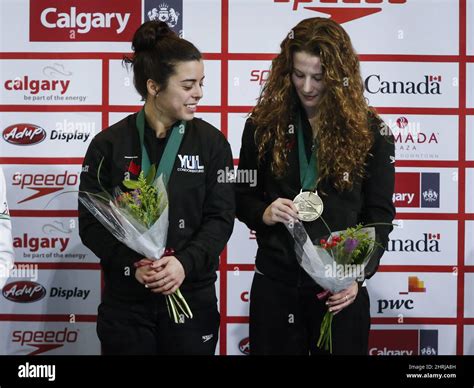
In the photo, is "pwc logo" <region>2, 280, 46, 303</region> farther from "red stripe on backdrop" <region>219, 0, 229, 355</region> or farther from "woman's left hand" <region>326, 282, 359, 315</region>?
"woman's left hand" <region>326, 282, 359, 315</region>

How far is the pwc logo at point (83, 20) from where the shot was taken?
121 inches

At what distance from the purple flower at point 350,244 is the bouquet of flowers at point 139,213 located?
57 cm

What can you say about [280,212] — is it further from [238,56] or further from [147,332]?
[238,56]

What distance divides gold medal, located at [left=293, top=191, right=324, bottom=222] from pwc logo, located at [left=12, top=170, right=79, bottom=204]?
1287 millimetres

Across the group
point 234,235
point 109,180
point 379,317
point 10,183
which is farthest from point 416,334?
point 10,183

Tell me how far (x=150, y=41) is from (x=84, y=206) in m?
0.59

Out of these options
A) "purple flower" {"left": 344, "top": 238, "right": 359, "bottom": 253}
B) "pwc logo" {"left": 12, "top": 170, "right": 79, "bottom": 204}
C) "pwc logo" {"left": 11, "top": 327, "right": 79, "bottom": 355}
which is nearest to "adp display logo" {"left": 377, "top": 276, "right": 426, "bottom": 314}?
"purple flower" {"left": 344, "top": 238, "right": 359, "bottom": 253}

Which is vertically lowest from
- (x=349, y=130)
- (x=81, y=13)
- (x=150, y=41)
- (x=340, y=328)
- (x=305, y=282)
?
(x=340, y=328)

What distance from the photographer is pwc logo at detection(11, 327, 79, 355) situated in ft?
10.5

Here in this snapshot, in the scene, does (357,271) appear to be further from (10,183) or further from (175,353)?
(10,183)

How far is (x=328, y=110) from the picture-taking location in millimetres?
2303

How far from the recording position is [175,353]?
2.27 metres

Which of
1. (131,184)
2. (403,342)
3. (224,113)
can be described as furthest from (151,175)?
(403,342)

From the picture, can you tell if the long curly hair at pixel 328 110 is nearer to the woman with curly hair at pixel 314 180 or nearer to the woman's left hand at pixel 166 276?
the woman with curly hair at pixel 314 180
